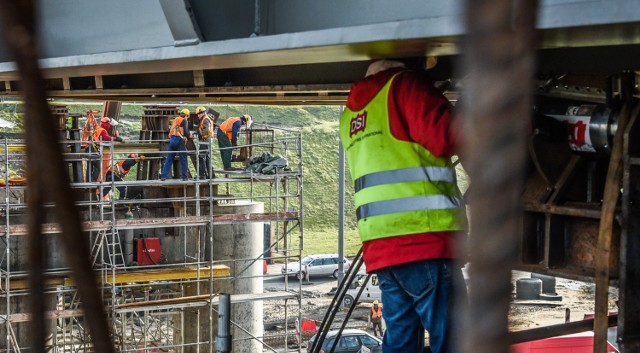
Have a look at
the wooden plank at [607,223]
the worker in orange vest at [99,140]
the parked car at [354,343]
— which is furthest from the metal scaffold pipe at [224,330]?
the parked car at [354,343]

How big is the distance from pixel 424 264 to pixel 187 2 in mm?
2256

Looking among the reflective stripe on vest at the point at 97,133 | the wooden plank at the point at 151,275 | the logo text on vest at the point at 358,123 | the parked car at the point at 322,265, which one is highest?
the reflective stripe on vest at the point at 97,133

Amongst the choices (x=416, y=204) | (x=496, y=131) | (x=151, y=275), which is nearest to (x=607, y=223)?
(x=416, y=204)

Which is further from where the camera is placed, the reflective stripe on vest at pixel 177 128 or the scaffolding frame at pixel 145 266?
the reflective stripe on vest at pixel 177 128

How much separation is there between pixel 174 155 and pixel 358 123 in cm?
1900

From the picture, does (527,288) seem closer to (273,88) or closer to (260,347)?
(260,347)

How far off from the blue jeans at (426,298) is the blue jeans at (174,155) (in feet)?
61.3

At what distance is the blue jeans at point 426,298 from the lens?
466 cm

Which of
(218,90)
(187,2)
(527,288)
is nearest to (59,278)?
(218,90)

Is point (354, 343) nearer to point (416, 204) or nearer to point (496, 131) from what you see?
point (416, 204)

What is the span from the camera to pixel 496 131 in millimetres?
1052

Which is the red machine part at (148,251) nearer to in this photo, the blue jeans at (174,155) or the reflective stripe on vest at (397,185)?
the blue jeans at (174,155)

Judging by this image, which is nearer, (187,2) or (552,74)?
(552,74)

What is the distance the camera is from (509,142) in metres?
1.06
